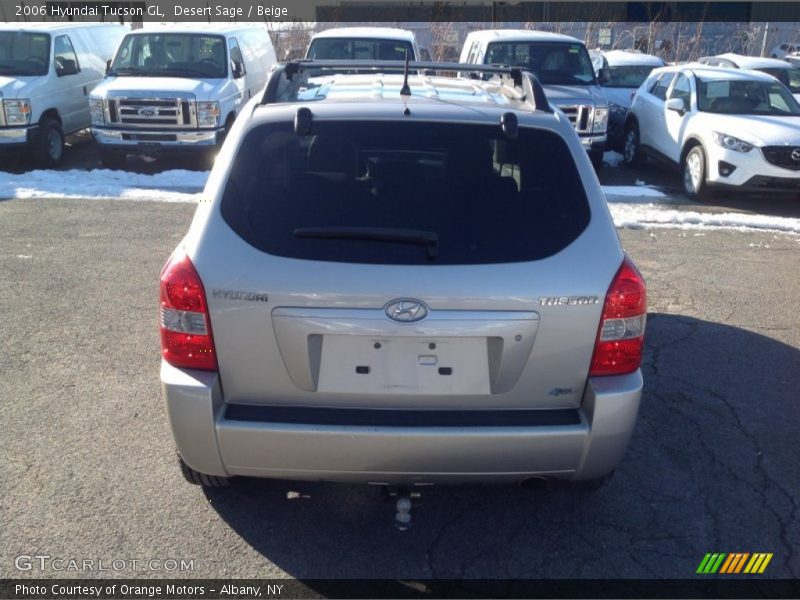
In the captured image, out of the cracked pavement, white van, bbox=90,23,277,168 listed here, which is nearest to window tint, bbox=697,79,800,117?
A: the cracked pavement

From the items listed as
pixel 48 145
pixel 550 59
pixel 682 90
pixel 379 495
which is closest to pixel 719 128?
pixel 682 90

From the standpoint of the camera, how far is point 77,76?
45.8ft

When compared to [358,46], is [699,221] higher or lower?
lower

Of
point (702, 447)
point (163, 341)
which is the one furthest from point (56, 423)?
point (702, 447)

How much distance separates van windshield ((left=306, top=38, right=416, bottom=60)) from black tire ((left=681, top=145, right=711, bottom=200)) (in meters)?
4.85

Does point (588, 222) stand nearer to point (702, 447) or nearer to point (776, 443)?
point (702, 447)

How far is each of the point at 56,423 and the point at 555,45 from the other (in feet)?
35.5

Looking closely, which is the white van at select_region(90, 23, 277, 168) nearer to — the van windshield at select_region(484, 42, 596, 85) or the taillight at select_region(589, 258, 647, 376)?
the van windshield at select_region(484, 42, 596, 85)

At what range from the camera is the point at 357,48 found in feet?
44.1

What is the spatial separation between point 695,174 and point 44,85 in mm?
10087

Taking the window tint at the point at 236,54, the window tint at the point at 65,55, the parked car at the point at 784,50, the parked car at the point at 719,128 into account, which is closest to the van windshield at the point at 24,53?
the window tint at the point at 65,55

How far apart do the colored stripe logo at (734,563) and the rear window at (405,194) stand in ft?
→ 5.03

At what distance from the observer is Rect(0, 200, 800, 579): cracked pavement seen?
3406 millimetres

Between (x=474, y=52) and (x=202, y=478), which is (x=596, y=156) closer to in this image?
(x=474, y=52)
